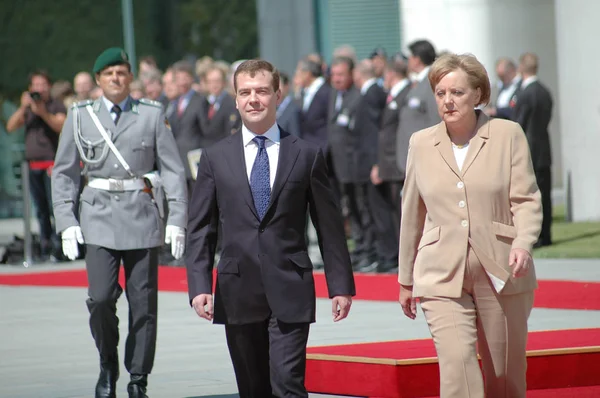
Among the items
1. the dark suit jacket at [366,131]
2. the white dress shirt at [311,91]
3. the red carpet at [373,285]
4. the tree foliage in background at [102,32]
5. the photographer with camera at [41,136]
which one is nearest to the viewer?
the red carpet at [373,285]

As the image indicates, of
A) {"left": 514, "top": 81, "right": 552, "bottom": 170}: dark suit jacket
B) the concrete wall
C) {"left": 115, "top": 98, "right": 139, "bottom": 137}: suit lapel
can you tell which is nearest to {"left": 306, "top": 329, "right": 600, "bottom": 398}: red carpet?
{"left": 115, "top": 98, "right": 139, "bottom": 137}: suit lapel

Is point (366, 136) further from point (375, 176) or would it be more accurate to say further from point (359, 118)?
point (375, 176)

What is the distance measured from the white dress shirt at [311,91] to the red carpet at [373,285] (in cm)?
194

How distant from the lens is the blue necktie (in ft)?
18.8

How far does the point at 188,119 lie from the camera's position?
14.8 metres

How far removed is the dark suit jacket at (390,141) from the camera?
12867 millimetres

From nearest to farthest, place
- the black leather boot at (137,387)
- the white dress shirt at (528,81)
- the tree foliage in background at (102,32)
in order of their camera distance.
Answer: the black leather boot at (137,387) → the white dress shirt at (528,81) → the tree foliage in background at (102,32)

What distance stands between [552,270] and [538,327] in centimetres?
366

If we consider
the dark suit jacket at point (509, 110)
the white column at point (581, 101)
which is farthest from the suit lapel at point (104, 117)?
the white column at point (581, 101)

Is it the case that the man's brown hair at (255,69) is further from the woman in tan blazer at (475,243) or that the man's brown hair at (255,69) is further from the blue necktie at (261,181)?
the woman in tan blazer at (475,243)

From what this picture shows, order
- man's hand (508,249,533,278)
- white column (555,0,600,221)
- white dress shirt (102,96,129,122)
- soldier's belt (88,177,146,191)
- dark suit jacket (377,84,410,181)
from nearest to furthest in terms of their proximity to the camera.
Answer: man's hand (508,249,533,278)
soldier's belt (88,177,146,191)
white dress shirt (102,96,129,122)
dark suit jacket (377,84,410,181)
white column (555,0,600,221)

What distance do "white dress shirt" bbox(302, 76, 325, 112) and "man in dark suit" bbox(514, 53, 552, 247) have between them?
212 centimetres

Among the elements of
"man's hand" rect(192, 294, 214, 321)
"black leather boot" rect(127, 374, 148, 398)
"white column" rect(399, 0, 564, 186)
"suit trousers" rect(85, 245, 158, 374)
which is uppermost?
"white column" rect(399, 0, 564, 186)

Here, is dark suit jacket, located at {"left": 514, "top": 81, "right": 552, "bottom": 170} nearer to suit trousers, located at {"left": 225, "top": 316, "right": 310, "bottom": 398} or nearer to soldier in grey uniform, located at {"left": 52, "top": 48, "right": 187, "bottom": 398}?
soldier in grey uniform, located at {"left": 52, "top": 48, "right": 187, "bottom": 398}
